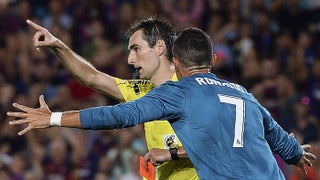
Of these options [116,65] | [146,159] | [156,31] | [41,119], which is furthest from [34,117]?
[116,65]

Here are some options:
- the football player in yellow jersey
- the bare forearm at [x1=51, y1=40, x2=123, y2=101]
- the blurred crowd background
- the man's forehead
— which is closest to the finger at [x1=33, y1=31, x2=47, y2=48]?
the football player in yellow jersey

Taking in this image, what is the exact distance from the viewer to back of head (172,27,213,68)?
473 centimetres

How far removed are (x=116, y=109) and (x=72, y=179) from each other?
18.4 ft

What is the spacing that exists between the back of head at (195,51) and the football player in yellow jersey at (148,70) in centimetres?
67

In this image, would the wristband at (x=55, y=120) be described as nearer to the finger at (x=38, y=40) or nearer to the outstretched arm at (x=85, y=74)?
the finger at (x=38, y=40)

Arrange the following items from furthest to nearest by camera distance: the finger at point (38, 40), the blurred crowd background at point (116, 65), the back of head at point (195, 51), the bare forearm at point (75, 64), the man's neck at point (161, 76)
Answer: the blurred crowd background at point (116, 65) → the bare forearm at point (75, 64) → the man's neck at point (161, 76) → the finger at point (38, 40) → the back of head at point (195, 51)

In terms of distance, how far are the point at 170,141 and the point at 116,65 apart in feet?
19.3

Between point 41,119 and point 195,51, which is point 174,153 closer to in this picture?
point 195,51

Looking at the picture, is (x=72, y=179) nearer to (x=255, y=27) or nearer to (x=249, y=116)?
(x=255, y=27)

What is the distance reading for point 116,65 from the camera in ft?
37.0

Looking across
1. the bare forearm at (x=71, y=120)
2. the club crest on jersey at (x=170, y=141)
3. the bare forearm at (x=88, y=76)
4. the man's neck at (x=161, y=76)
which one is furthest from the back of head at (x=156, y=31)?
the bare forearm at (x=71, y=120)

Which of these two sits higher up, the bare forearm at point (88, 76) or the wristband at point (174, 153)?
the bare forearm at point (88, 76)

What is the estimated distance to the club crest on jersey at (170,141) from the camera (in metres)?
5.42

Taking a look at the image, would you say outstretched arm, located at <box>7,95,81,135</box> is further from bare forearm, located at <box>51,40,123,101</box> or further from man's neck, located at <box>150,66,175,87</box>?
bare forearm, located at <box>51,40,123,101</box>
